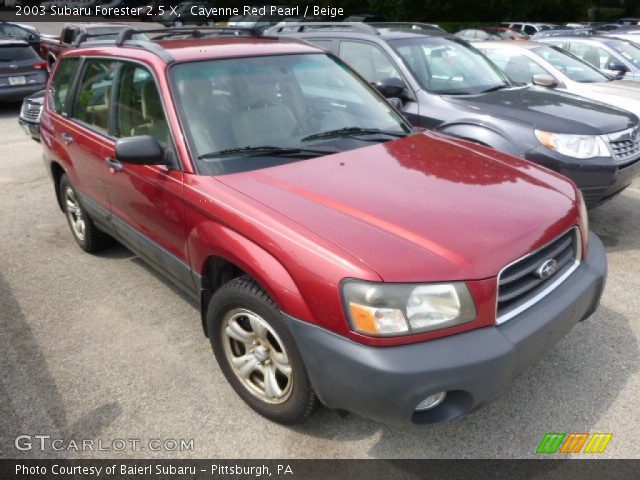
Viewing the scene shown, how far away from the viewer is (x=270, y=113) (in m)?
3.07

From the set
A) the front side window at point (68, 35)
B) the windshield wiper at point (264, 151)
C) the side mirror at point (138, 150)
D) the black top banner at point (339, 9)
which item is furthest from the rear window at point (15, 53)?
the black top banner at point (339, 9)

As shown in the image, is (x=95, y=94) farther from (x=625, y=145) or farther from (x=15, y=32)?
(x=15, y=32)

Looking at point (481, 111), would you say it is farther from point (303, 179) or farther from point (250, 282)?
point (250, 282)

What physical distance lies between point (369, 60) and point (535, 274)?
3.77 meters

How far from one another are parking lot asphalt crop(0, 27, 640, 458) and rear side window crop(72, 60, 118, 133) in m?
1.22

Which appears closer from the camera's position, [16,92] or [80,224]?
[80,224]

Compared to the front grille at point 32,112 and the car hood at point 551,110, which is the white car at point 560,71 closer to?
the car hood at point 551,110

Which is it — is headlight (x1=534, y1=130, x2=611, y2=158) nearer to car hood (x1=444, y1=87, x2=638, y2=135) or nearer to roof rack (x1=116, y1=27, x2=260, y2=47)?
car hood (x1=444, y1=87, x2=638, y2=135)

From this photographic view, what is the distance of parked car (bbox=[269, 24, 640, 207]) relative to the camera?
4.28 m

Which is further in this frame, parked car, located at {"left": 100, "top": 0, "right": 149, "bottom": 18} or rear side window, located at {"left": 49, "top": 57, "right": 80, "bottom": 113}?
parked car, located at {"left": 100, "top": 0, "right": 149, "bottom": 18}

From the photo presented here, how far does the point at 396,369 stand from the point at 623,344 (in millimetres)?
1938

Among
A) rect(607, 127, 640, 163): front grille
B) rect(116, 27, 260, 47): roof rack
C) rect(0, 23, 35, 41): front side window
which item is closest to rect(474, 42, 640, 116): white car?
rect(607, 127, 640, 163): front grille

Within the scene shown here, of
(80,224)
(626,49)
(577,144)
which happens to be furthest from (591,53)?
(80,224)

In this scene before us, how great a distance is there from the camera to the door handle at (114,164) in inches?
133
